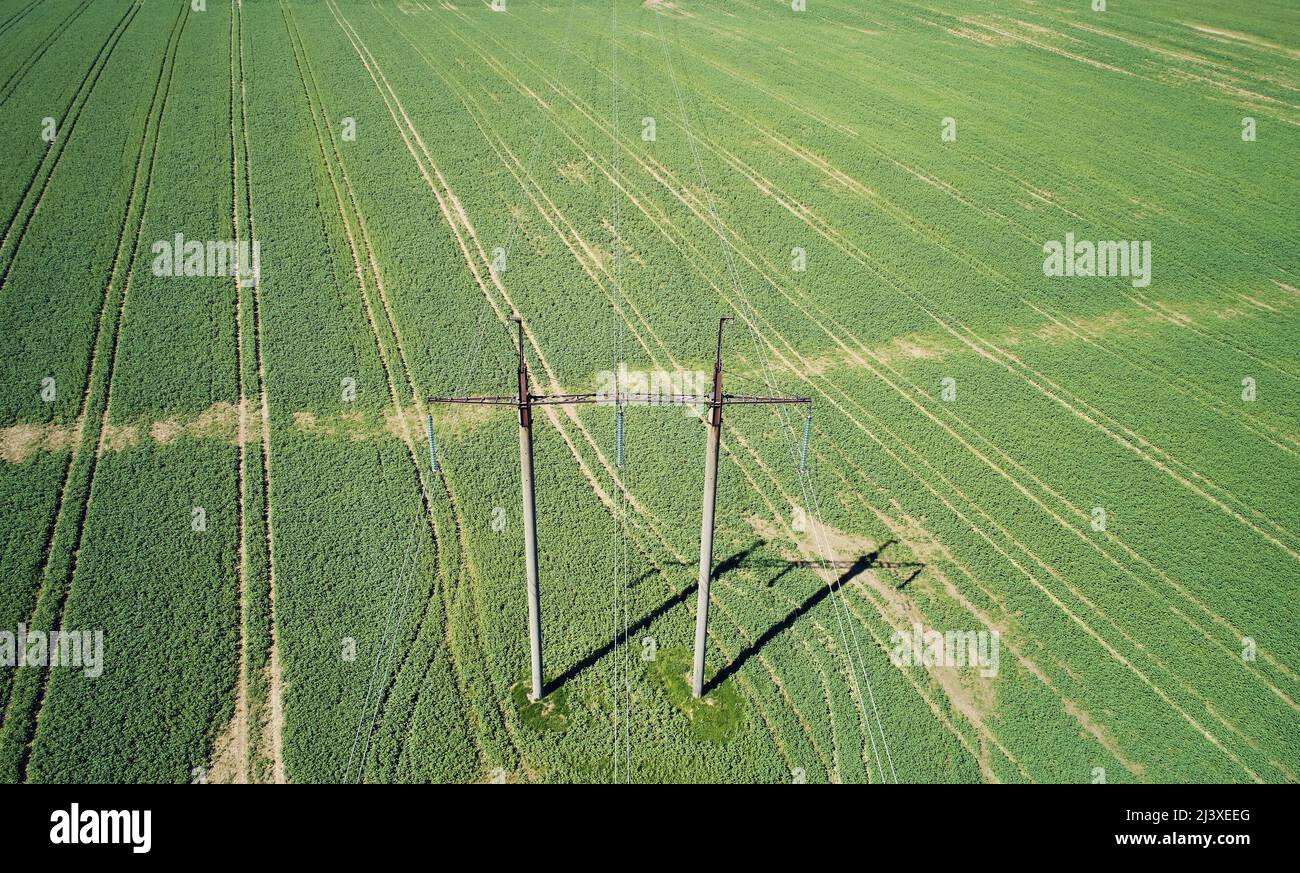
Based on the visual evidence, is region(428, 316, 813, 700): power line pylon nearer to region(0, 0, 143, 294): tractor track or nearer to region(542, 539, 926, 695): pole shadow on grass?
region(542, 539, 926, 695): pole shadow on grass

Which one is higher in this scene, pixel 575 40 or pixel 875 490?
pixel 575 40

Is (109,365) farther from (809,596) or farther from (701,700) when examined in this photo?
(809,596)

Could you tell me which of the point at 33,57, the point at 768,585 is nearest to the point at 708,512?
the point at 768,585

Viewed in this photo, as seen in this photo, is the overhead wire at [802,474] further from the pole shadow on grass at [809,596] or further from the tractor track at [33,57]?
the tractor track at [33,57]

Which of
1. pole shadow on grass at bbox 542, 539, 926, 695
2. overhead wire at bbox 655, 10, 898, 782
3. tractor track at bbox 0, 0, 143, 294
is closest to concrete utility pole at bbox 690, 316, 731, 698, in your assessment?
pole shadow on grass at bbox 542, 539, 926, 695

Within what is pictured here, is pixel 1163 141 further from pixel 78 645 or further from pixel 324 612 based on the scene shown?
pixel 78 645

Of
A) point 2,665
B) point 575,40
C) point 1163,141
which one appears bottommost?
point 2,665
